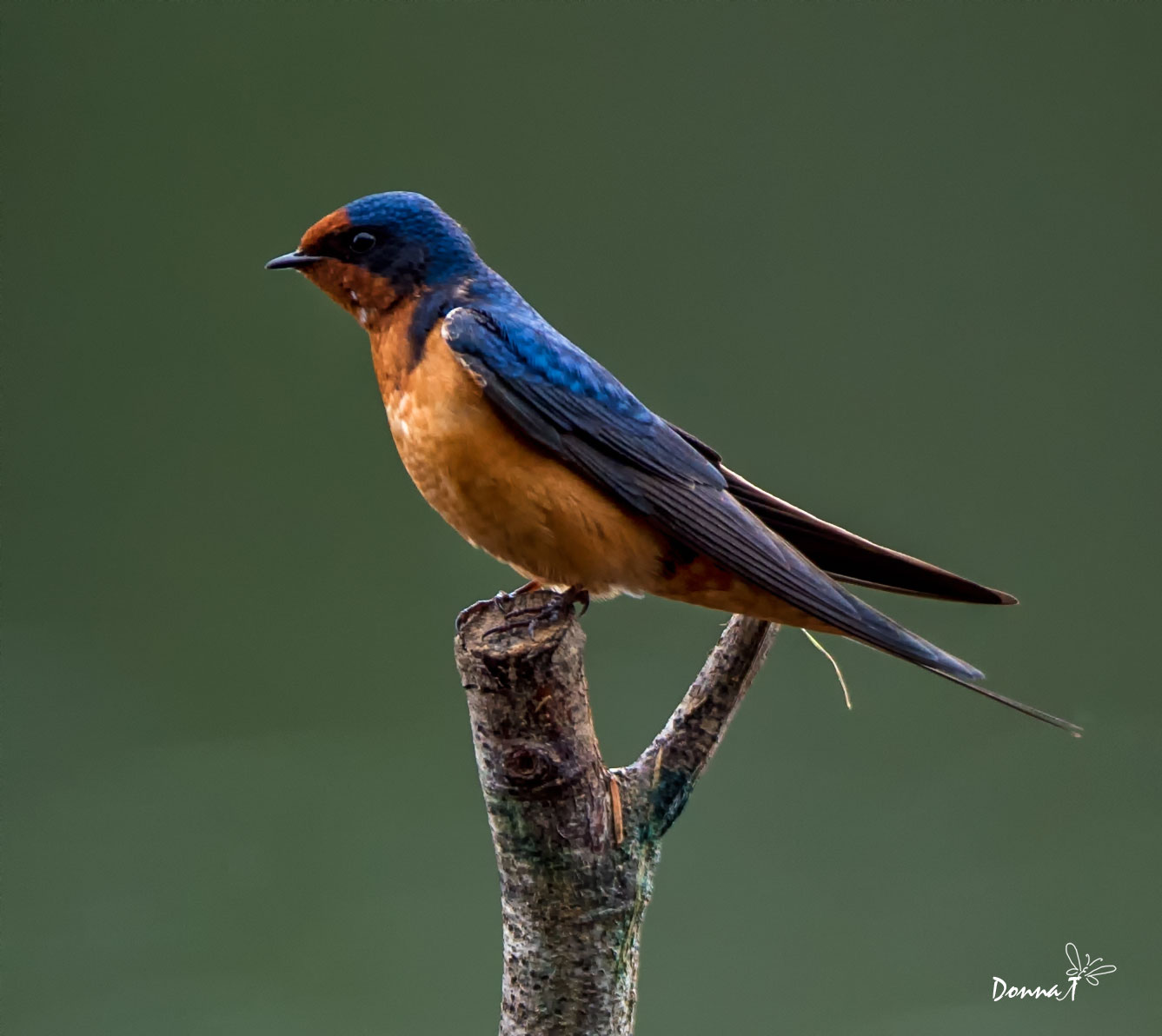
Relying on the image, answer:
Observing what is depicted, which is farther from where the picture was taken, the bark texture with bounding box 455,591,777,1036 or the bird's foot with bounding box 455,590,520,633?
the bird's foot with bounding box 455,590,520,633

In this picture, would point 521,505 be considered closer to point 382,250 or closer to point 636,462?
point 636,462

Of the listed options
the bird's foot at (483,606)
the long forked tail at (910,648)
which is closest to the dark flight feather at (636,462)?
the long forked tail at (910,648)

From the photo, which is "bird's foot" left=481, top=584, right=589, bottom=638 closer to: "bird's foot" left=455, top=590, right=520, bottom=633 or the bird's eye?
"bird's foot" left=455, top=590, right=520, bottom=633

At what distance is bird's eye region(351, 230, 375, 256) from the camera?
1.52 m

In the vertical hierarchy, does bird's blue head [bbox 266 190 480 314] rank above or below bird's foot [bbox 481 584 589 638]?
above

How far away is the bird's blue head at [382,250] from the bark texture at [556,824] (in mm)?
418

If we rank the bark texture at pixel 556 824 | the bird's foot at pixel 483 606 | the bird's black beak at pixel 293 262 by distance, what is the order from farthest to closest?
the bird's black beak at pixel 293 262, the bird's foot at pixel 483 606, the bark texture at pixel 556 824

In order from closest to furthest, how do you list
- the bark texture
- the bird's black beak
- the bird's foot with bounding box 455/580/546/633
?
1. the bark texture
2. the bird's foot with bounding box 455/580/546/633
3. the bird's black beak

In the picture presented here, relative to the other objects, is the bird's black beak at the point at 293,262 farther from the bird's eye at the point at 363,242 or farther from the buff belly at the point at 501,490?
the buff belly at the point at 501,490

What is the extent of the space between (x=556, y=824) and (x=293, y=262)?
2.39ft

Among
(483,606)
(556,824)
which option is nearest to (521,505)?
(483,606)

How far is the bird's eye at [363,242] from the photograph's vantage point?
1.52 m

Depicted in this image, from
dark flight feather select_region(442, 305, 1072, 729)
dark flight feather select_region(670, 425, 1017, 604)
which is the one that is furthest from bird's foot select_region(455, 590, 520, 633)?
dark flight feather select_region(670, 425, 1017, 604)

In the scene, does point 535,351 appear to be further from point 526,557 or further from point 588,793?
point 588,793
